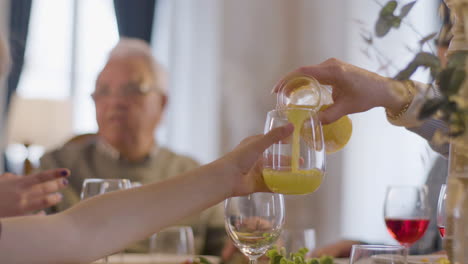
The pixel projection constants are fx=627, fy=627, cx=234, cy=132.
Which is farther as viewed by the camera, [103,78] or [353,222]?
[353,222]

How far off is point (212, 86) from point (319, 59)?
2.91 feet

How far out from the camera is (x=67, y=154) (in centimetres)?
295

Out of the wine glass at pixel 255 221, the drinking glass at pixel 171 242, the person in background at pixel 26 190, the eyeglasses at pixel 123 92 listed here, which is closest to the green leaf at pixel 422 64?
the wine glass at pixel 255 221

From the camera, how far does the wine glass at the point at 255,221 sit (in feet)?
3.57

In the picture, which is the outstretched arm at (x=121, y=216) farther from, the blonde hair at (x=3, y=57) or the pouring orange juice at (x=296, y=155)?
the blonde hair at (x=3, y=57)

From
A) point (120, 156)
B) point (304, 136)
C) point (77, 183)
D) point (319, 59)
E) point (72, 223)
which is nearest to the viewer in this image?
point (72, 223)

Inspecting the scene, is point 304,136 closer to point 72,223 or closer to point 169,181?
point 169,181

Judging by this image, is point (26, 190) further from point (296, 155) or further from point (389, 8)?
point (389, 8)

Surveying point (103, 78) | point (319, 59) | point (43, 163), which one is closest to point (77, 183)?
point (43, 163)

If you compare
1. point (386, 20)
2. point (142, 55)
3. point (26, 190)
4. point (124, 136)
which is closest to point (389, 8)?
point (386, 20)

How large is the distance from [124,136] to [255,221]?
2009 millimetres

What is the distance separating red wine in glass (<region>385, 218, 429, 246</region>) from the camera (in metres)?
1.47

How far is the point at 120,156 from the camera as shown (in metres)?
3.07

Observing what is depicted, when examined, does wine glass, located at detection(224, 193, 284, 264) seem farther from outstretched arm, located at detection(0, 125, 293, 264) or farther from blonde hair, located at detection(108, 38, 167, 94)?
blonde hair, located at detection(108, 38, 167, 94)
